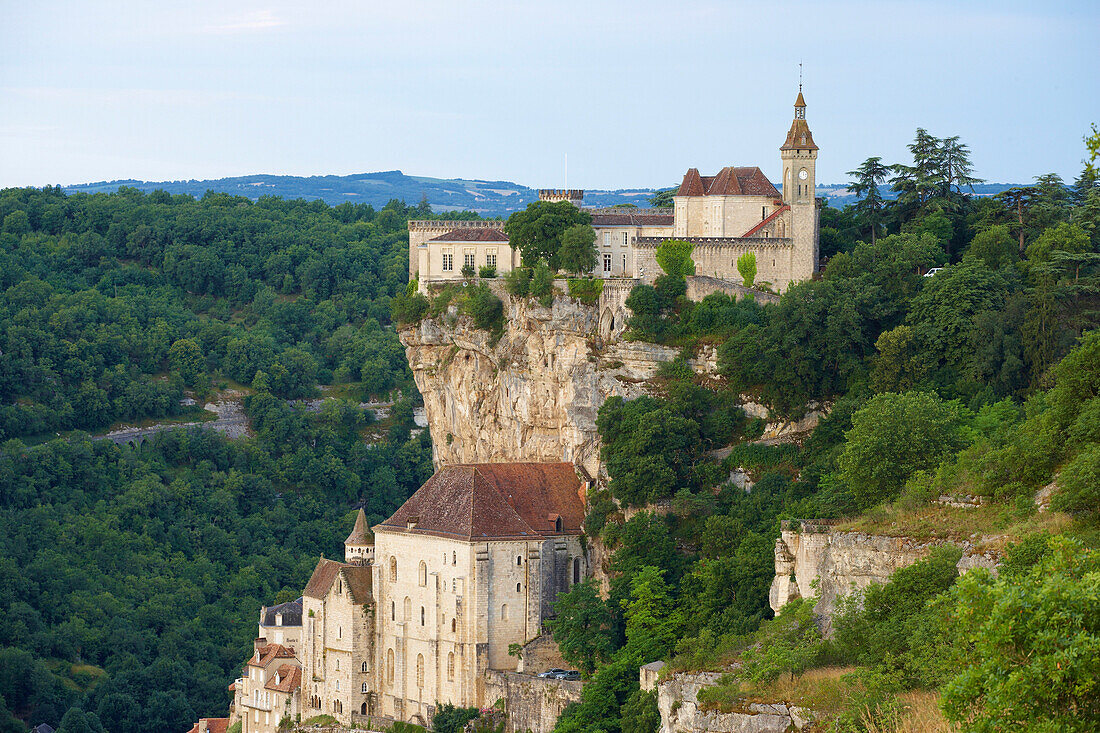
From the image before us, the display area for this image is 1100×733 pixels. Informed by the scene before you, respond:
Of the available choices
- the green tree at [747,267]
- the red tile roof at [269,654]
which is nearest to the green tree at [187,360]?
the red tile roof at [269,654]

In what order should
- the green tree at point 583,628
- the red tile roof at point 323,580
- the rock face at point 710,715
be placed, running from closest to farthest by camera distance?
the rock face at point 710,715 → the green tree at point 583,628 → the red tile roof at point 323,580

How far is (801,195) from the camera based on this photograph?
271 ft

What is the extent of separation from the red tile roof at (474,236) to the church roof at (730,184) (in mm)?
9207

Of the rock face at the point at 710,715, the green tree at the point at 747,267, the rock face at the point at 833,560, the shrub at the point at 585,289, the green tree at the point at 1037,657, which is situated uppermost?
the green tree at the point at 747,267

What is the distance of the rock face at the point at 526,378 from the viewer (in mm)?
81312

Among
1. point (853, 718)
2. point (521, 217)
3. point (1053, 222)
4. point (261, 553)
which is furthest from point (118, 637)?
point (853, 718)

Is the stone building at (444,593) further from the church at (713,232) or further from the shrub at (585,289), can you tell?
the church at (713,232)

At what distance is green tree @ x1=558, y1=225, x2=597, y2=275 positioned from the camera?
275ft

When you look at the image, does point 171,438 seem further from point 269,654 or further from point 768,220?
point 768,220

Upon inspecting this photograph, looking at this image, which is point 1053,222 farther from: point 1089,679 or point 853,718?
point 1089,679

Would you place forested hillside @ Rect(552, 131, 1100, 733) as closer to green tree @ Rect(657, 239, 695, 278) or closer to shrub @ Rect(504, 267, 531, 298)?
green tree @ Rect(657, 239, 695, 278)

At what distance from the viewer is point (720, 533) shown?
72.2m

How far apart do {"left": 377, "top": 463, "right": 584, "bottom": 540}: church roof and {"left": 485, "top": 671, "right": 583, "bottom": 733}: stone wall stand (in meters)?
5.84

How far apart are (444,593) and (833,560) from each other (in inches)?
852
